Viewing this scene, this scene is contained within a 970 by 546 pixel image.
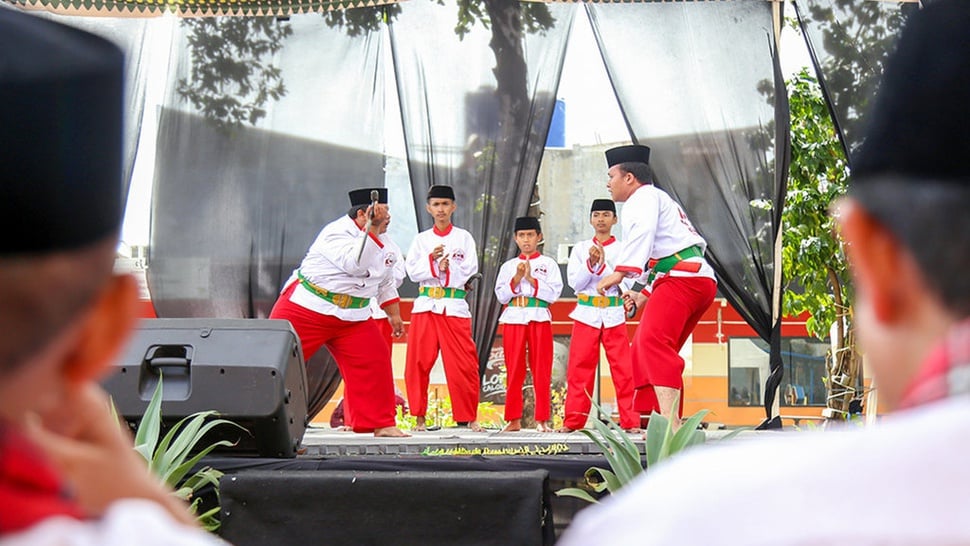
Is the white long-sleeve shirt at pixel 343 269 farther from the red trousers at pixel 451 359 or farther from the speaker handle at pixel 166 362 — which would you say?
the speaker handle at pixel 166 362

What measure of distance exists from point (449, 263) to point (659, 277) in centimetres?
129

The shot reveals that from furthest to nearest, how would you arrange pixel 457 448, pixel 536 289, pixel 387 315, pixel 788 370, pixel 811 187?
1. pixel 788 370
2. pixel 811 187
3. pixel 387 315
4. pixel 536 289
5. pixel 457 448

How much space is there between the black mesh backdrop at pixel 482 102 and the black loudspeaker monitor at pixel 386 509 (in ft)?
10.6

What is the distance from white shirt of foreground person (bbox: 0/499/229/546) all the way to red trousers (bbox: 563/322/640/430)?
554 centimetres

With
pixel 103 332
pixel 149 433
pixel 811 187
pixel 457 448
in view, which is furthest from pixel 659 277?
pixel 103 332

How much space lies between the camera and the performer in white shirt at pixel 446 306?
6242mm

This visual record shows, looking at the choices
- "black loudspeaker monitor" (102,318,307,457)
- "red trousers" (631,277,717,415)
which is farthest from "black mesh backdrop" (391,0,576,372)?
"black loudspeaker monitor" (102,318,307,457)

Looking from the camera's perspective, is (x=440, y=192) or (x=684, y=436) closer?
(x=684, y=436)

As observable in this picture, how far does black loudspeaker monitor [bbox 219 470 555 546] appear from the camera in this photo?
3166 mm

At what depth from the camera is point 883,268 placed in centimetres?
56

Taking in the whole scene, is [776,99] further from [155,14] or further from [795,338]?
[795,338]

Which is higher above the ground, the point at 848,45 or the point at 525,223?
the point at 848,45

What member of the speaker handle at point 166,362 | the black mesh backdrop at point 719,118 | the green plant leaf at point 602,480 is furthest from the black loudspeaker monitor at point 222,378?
the black mesh backdrop at point 719,118

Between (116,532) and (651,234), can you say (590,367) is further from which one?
(116,532)
